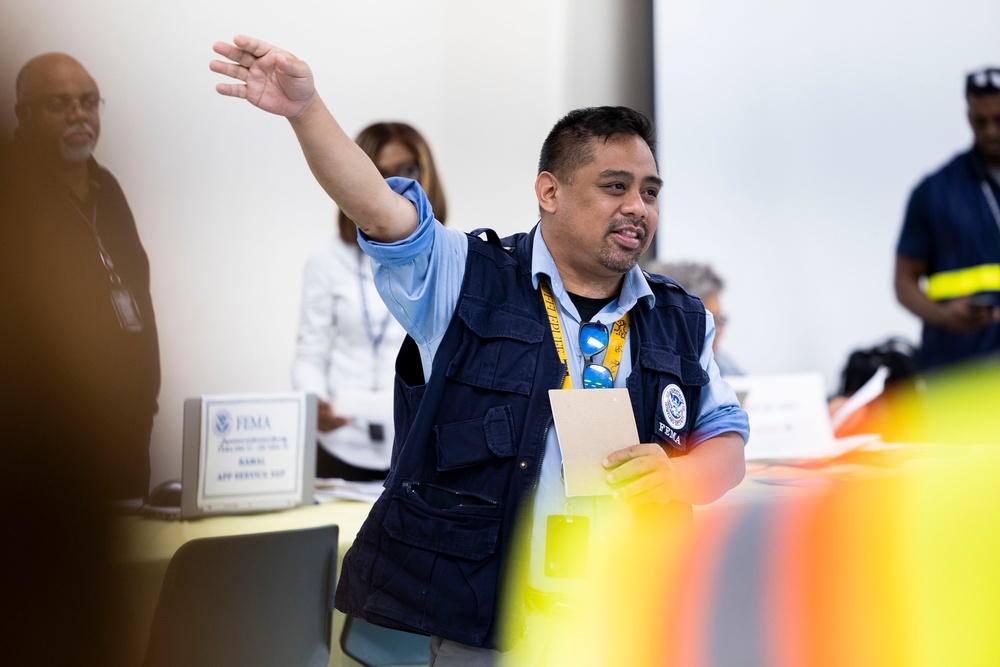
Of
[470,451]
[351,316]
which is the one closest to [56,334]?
[470,451]

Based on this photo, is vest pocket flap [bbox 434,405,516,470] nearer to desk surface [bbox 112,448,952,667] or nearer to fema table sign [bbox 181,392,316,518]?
desk surface [bbox 112,448,952,667]

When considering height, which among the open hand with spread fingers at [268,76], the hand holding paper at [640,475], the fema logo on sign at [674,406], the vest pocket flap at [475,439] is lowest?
the hand holding paper at [640,475]

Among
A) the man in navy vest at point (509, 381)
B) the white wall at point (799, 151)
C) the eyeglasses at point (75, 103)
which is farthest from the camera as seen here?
the white wall at point (799, 151)

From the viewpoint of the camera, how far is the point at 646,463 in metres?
1.31

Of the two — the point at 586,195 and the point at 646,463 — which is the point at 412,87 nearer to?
the point at 586,195

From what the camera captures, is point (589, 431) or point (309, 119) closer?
point (309, 119)

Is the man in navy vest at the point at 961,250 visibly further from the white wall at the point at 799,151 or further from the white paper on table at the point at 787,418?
the white paper on table at the point at 787,418

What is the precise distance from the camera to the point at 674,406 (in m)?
1.46

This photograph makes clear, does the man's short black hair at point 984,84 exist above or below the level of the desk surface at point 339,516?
above

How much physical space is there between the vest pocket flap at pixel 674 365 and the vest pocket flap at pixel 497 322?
17cm

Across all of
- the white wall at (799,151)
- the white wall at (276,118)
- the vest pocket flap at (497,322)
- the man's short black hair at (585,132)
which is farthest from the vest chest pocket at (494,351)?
the white wall at (799,151)

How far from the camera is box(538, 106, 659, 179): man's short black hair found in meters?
1.48

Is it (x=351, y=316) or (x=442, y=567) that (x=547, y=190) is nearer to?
(x=442, y=567)

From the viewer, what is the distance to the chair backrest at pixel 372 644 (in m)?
1.91
